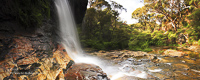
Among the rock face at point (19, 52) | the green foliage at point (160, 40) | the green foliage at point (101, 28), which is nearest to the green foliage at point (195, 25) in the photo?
the green foliage at point (160, 40)

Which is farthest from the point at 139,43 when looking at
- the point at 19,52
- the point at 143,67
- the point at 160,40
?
the point at 19,52

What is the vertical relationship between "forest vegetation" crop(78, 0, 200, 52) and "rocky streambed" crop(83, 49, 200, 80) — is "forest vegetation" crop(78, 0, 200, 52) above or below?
above

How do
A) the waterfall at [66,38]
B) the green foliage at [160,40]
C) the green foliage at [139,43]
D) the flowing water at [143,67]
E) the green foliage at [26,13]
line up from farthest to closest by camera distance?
the green foliage at [160,40] → the green foliage at [139,43] → the waterfall at [66,38] → the flowing water at [143,67] → the green foliage at [26,13]

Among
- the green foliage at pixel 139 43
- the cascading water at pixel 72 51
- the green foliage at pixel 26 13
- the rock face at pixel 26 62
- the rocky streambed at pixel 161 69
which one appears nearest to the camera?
the rock face at pixel 26 62

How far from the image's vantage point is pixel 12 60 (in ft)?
8.71

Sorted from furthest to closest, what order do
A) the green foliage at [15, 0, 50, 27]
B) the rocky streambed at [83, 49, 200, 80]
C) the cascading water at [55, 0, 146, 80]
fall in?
the cascading water at [55, 0, 146, 80], the rocky streambed at [83, 49, 200, 80], the green foliage at [15, 0, 50, 27]

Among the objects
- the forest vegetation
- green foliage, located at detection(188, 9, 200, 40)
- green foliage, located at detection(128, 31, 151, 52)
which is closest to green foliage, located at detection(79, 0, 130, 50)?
the forest vegetation

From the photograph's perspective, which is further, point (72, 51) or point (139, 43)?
point (139, 43)

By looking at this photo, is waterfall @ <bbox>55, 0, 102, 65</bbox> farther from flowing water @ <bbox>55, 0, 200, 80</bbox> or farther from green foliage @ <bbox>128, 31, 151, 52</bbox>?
green foliage @ <bbox>128, 31, 151, 52</bbox>

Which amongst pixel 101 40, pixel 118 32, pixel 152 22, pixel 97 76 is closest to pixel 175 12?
pixel 152 22

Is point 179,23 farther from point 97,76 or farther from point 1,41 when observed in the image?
point 1,41

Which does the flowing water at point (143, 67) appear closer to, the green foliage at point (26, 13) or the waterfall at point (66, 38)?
the waterfall at point (66, 38)

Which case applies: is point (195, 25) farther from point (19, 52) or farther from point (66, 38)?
point (19, 52)

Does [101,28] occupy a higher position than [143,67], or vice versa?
[101,28]
